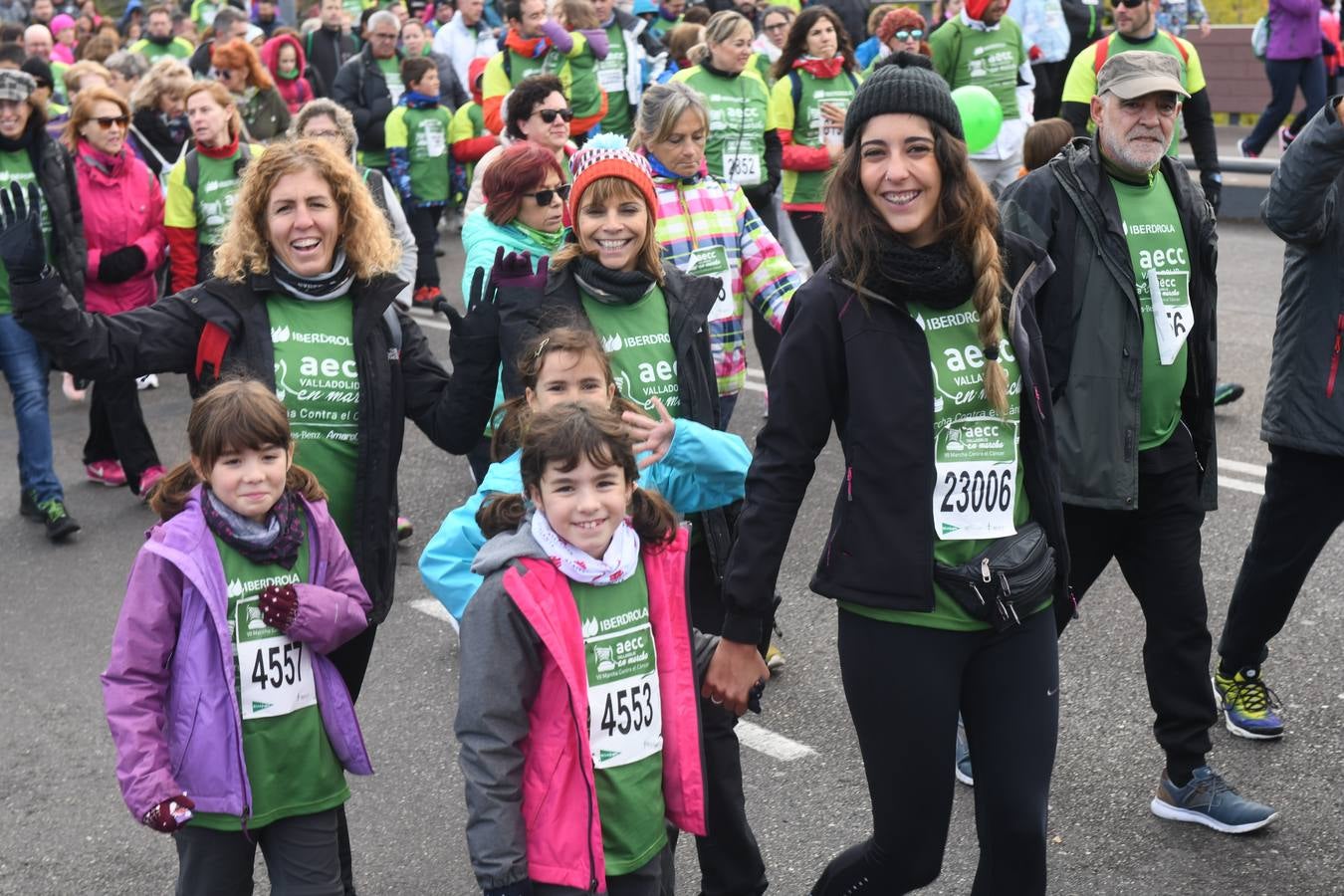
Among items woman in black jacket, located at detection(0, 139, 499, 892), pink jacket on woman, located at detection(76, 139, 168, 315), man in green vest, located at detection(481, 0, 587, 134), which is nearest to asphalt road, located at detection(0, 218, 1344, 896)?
woman in black jacket, located at detection(0, 139, 499, 892)

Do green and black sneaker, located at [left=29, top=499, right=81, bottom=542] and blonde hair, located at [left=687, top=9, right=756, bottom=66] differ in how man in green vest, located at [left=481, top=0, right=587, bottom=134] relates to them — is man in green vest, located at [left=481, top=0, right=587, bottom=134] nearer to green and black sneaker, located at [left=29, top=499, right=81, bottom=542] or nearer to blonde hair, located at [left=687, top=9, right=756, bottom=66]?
blonde hair, located at [left=687, top=9, right=756, bottom=66]

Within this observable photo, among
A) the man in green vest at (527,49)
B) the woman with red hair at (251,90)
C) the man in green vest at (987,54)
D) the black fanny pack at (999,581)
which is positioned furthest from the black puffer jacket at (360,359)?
the man in green vest at (527,49)

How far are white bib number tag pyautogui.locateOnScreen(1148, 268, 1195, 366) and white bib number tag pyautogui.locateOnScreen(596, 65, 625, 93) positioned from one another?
8.47m

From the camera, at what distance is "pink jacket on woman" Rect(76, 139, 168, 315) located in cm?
816

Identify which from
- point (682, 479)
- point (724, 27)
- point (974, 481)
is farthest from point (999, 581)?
point (724, 27)

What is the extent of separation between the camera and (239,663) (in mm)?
3596

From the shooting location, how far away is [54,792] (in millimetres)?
5168

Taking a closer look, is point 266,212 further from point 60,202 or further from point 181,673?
point 60,202

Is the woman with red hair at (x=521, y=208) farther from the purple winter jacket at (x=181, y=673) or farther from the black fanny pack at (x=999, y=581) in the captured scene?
the black fanny pack at (x=999, y=581)

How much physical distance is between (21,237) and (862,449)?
207cm

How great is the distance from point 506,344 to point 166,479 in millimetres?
919

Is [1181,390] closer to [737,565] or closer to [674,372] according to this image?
[674,372]

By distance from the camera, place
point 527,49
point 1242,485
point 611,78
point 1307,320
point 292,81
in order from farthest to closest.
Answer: point 292,81 → point 611,78 → point 527,49 → point 1242,485 → point 1307,320

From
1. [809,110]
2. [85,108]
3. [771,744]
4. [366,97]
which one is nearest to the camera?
[771,744]
